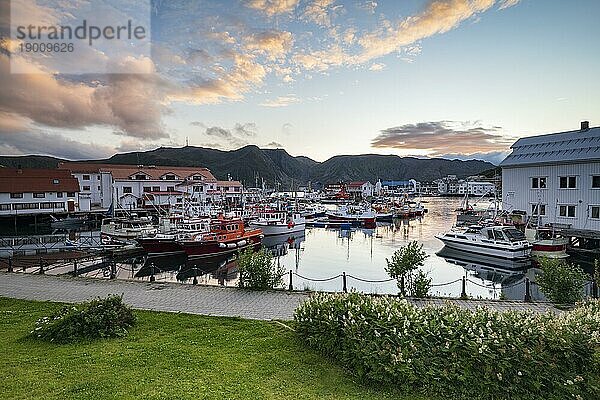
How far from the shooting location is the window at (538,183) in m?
35.4

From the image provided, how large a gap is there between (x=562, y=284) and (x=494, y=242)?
62.7ft

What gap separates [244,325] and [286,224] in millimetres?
38892

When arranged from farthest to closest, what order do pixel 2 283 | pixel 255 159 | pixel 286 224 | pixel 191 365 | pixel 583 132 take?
pixel 255 159 < pixel 286 224 < pixel 583 132 < pixel 2 283 < pixel 191 365

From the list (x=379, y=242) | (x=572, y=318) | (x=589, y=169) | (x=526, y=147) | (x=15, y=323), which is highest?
(x=526, y=147)

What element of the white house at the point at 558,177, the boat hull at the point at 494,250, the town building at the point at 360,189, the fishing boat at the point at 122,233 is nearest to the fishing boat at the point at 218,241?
the fishing boat at the point at 122,233

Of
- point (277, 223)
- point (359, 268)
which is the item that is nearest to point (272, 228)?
point (277, 223)

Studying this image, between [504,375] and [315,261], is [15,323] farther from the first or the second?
[315,261]

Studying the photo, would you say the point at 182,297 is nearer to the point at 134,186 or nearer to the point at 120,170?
the point at 134,186

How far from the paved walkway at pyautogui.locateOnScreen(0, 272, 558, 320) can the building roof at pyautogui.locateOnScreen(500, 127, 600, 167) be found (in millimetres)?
27024

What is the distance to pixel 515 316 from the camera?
707 centimetres

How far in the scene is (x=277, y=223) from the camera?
47.8 metres

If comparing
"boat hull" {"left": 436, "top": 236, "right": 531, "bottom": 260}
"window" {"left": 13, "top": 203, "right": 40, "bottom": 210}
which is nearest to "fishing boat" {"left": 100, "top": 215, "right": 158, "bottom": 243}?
"window" {"left": 13, "top": 203, "right": 40, "bottom": 210}

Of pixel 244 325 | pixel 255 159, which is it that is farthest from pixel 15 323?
pixel 255 159

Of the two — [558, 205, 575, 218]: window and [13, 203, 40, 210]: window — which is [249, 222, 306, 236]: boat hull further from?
[13, 203, 40, 210]: window
